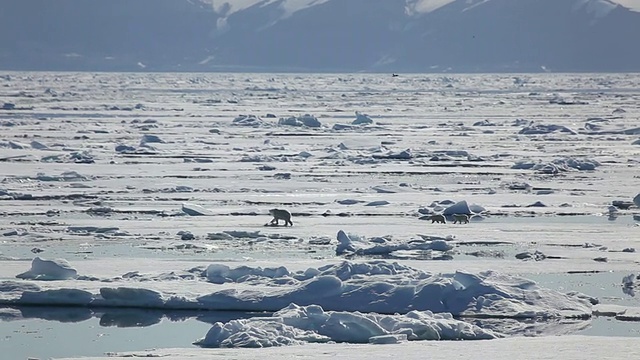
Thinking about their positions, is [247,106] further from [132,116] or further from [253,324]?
[253,324]

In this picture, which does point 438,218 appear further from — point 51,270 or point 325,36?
point 325,36

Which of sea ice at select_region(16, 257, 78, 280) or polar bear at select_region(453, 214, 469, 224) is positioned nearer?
sea ice at select_region(16, 257, 78, 280)

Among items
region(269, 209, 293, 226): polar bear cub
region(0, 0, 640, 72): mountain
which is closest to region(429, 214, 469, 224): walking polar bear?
region(269, 209, 293, 226): polar bear cub

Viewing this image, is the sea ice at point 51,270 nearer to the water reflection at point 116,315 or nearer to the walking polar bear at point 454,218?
the water reflection at point 116,315

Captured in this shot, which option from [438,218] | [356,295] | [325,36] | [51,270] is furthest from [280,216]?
[325,36]

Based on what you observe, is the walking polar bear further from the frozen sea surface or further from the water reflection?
the water reflection

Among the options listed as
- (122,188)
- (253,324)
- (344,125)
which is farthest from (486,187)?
(344,125)
